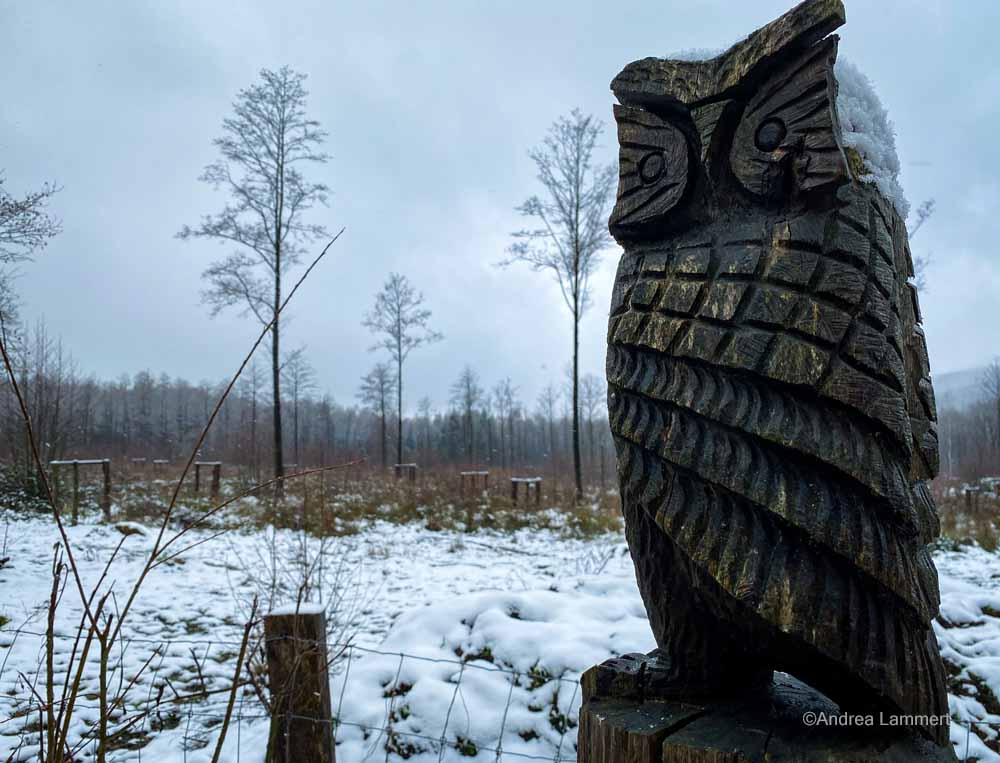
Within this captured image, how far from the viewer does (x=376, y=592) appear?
564 cm

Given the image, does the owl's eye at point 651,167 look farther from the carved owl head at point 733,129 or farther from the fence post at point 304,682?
the fence post at point 304,682

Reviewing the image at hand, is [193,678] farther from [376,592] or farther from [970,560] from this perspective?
[970,560]

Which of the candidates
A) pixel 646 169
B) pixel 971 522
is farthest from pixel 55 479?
pixel 971 522

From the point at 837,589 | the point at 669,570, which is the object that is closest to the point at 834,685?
the point at 837,589

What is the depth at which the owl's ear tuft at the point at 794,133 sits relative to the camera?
1209 mm

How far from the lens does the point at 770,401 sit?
1.18 meters

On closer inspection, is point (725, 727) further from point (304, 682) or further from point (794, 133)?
point (304, 682)

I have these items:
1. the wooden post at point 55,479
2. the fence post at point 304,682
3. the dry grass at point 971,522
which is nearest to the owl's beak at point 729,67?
the fence post at point 304,682

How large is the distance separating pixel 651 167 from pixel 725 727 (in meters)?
1.22

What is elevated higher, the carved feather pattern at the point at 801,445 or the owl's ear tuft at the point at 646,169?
the owl's ear tuft at the point at 646,169

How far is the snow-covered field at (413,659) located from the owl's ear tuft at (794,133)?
5.28 feet

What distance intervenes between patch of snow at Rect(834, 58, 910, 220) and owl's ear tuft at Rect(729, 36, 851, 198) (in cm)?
9

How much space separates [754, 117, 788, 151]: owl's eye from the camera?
49.8 inches

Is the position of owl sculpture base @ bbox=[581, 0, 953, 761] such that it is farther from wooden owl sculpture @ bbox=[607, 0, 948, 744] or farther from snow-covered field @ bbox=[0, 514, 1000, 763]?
snow-covered field @ bbox=[0, 514, 1000, 763]
